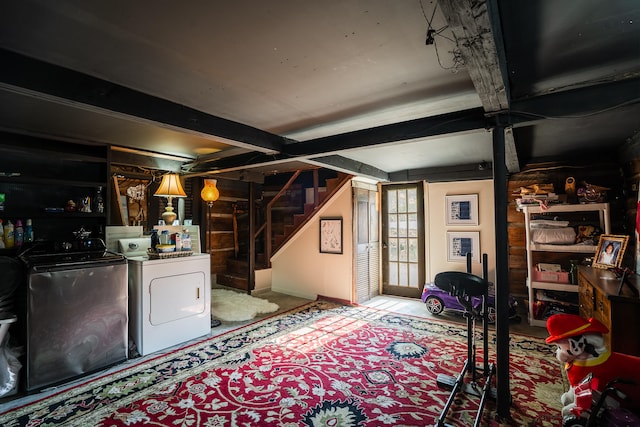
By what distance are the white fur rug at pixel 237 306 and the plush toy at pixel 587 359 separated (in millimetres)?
3396

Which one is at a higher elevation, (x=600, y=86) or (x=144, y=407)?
(x=600, y=86)

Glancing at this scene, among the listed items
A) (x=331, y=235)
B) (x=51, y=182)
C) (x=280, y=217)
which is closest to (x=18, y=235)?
(x=51, y=182)

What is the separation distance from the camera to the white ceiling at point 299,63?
1.27 meters

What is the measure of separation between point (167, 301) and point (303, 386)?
1746mm

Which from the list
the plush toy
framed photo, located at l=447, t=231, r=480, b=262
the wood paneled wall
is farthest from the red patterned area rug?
framed photo, located at l=447, t=231, r=480, b=262

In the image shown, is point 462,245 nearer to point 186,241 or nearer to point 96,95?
point 186,241

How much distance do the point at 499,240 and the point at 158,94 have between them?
8.31 ft

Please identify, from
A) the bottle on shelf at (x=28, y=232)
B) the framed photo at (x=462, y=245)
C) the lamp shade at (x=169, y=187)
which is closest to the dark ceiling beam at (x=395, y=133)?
the lamp shade at (x=169, y=187)

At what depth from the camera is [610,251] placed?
3043 mm

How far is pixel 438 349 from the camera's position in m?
3.16

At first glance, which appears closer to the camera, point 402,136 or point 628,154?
point 402,136

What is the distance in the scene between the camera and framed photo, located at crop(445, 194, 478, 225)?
473 centimetres

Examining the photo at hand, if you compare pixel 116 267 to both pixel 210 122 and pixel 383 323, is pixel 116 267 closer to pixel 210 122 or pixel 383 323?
pixel 210 122

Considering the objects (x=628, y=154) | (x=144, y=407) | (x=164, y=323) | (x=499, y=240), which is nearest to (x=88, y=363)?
(x=164, y=323)
